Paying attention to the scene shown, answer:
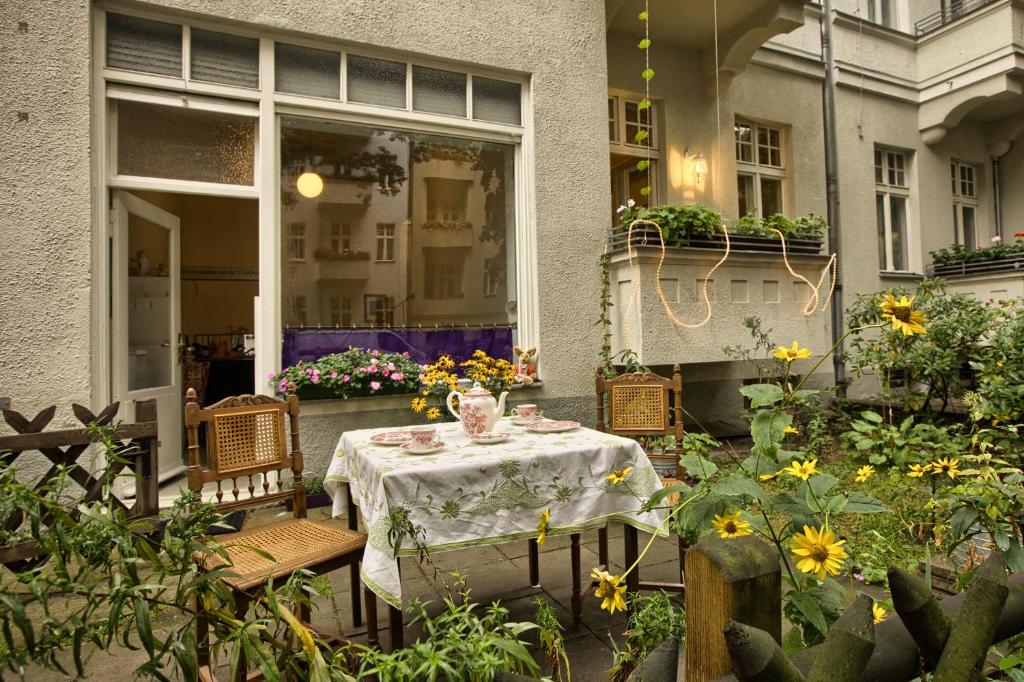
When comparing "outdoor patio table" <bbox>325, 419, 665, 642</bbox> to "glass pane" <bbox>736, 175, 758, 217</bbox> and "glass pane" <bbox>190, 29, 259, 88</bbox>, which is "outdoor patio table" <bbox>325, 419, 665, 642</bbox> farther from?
"glass pane" <bbox>736, 175, 758, 217</bbox>

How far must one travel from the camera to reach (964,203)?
32.8 feet

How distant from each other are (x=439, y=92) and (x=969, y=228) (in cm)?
968

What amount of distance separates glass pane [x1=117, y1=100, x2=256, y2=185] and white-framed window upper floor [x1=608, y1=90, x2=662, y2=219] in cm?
422

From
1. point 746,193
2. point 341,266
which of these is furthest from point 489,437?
point 746,193

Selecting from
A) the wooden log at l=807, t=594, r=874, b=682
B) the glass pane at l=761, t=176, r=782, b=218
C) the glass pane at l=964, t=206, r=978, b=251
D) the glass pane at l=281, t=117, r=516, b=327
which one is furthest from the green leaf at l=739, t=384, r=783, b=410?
the glass pane at l=964, t=206, r=978, b=251

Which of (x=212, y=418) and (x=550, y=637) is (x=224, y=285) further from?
(x=550, y=637)

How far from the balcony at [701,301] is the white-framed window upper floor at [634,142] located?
1866 mm

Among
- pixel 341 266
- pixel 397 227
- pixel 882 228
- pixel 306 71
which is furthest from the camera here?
pixel 882 228

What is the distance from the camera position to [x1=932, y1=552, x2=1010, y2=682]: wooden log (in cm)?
85

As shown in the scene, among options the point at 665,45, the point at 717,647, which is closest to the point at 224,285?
the point at 665,45

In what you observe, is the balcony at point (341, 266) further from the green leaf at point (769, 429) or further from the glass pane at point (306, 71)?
the green leaf at point (769, 429)

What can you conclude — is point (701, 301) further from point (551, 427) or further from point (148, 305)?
point (148, 305)

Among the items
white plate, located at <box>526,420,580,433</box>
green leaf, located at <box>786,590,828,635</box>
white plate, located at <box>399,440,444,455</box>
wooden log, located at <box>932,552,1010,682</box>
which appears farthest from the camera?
white plate, located at <box>526,420,580,433</box>

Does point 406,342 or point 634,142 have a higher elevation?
point 634,142
